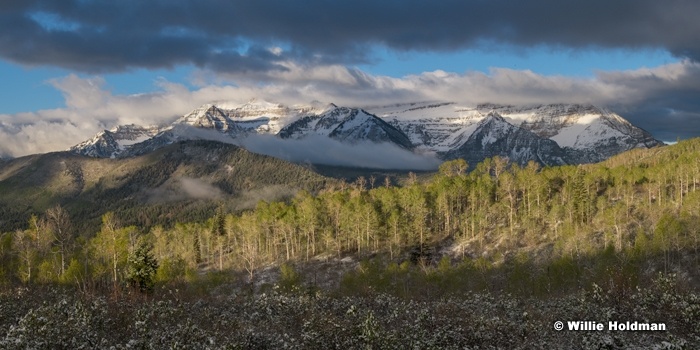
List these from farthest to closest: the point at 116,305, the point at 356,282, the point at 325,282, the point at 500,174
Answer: the point at 500,174 < the point at 325,282 < the point at 356,282 < the point at 116,305

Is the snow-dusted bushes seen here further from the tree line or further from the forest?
the tree line

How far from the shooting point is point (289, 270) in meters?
110

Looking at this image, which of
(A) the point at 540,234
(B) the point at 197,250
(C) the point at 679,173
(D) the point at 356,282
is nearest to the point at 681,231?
(A) the point at 540,234

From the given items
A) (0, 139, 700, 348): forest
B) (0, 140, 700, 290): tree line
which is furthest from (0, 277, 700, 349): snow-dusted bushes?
(0, 140, 700, 290): tree line

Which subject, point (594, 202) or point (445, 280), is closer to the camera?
Answer: point (445, 280)

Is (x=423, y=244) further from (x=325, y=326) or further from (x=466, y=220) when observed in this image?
(x=325, y=326)

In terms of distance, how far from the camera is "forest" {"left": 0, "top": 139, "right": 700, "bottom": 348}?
8906 centimetres

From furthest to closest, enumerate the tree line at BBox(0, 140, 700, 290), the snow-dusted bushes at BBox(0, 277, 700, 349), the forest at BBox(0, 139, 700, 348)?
1. the tree line at BBox(0, 140, 700, 290)
2. the forest at BBox(0, 139, 700, 348)
3. the snow-dusted bushes at BBox(0, 277, 700, 349)

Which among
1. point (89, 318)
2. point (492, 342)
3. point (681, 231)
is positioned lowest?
point (681, 231)

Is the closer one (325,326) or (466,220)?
(325,326)

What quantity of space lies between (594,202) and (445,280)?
7429cm

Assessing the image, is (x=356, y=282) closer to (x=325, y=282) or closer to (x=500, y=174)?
(x=325, y=282)

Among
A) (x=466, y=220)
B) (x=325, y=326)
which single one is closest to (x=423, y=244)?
(x=466, y=220)

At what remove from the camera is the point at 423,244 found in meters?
141
